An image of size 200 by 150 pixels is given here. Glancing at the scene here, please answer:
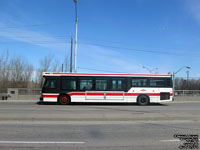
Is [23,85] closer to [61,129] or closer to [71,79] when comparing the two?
[71,79]

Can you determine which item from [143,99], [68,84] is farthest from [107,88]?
[68,84]

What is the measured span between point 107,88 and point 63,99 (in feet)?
13.9

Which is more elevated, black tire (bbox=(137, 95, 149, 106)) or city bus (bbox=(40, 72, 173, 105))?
city bus (bbox=(40, 72, 173, 105))

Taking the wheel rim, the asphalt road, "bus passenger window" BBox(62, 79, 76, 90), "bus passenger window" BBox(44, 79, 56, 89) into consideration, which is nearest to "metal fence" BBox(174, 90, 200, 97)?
"bus passenger window" BBox(62, 79, 76, 90)

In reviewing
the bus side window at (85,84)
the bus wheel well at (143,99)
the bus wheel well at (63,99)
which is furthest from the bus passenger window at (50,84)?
the bus wheel well at (143,99)

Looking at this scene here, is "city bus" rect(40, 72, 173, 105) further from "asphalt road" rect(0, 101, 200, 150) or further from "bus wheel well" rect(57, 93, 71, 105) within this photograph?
"asphalt road" rect(0, 101, 200, 150)

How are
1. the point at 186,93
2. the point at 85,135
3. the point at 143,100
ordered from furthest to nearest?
1. the point at 186,93
2. the point at 143,100
3. the point at 85,135

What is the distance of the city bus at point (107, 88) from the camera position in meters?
15.5

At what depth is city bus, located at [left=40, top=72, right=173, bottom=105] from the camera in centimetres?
1552

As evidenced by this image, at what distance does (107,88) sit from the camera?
1572 centimetres

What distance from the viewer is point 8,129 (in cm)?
625

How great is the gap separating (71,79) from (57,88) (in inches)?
60.6

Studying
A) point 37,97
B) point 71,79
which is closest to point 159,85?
point 71,79

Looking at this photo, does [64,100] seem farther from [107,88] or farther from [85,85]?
[107,88]
